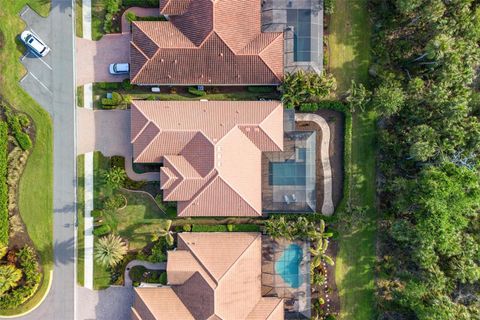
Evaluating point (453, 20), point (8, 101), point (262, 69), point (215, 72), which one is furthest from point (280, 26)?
point (8, 101)

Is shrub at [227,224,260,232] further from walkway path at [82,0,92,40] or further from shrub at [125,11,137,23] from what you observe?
walkway path at [82,0,92,40]

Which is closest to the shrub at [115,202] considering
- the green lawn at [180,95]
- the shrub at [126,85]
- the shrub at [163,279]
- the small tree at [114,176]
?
the small tree at [114,176]

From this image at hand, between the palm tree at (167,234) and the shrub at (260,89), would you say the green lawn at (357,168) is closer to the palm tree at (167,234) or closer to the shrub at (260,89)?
the shrub at (260,89)

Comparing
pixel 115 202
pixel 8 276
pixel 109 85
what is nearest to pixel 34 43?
pixel 109 85

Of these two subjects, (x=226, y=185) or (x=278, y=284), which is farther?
(x=278, y=284)

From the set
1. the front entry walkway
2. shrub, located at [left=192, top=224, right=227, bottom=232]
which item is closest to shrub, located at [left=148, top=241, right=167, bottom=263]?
shrub, located at [left=192, top=224, right=227, bottom=232]

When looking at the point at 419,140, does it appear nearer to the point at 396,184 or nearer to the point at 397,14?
the point at 396,184
